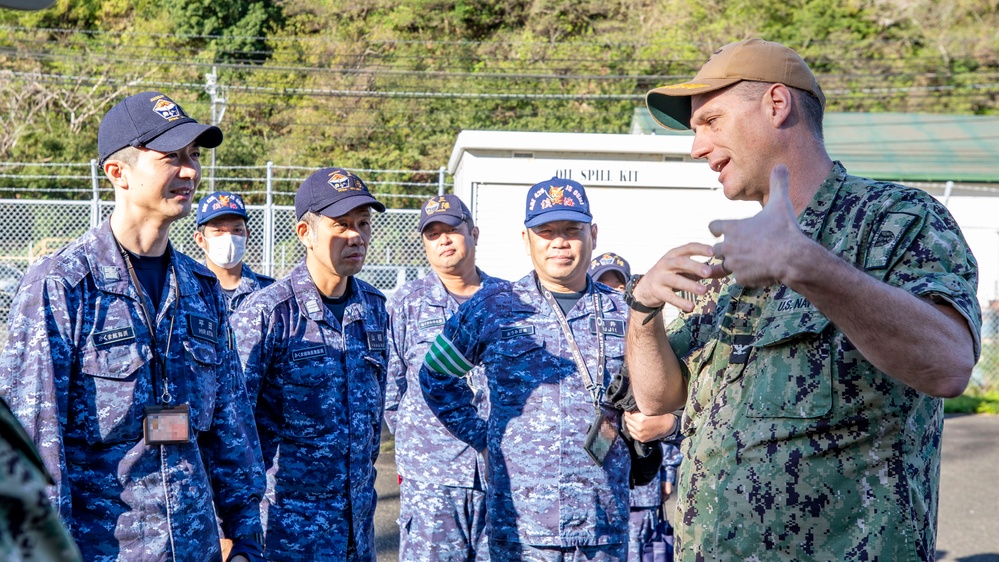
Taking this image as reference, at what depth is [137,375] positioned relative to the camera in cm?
297

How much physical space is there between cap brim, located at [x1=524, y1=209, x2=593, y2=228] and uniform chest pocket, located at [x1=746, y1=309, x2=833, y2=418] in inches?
98.8

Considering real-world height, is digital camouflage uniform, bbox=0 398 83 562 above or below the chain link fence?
below

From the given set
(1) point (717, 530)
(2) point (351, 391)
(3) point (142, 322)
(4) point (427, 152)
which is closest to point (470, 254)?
(2) point (351, 391)

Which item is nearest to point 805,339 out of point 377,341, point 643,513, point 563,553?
point 563,553

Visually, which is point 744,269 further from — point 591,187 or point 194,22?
point 194,22

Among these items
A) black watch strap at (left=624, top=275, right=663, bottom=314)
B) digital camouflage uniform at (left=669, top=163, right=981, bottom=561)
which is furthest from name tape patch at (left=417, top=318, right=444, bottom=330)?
digital camouflage uniform at (left=669, top=163, right=981, bottom=561)

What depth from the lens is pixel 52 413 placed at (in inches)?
108

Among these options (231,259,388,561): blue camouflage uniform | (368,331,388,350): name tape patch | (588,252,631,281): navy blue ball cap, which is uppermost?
(588,252,631,281): navy blue ball cap

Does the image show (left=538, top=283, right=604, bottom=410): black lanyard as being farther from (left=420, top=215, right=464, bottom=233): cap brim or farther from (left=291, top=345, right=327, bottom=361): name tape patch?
(left=420, top=215, right=464, bottom=233): cap brim

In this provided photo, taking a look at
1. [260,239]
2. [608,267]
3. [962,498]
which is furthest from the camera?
[260,239]

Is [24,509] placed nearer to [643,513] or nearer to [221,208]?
[643,513]

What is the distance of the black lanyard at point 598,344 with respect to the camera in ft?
14.1

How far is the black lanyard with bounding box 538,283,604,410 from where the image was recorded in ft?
14.1

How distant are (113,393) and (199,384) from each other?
1.03 feet
